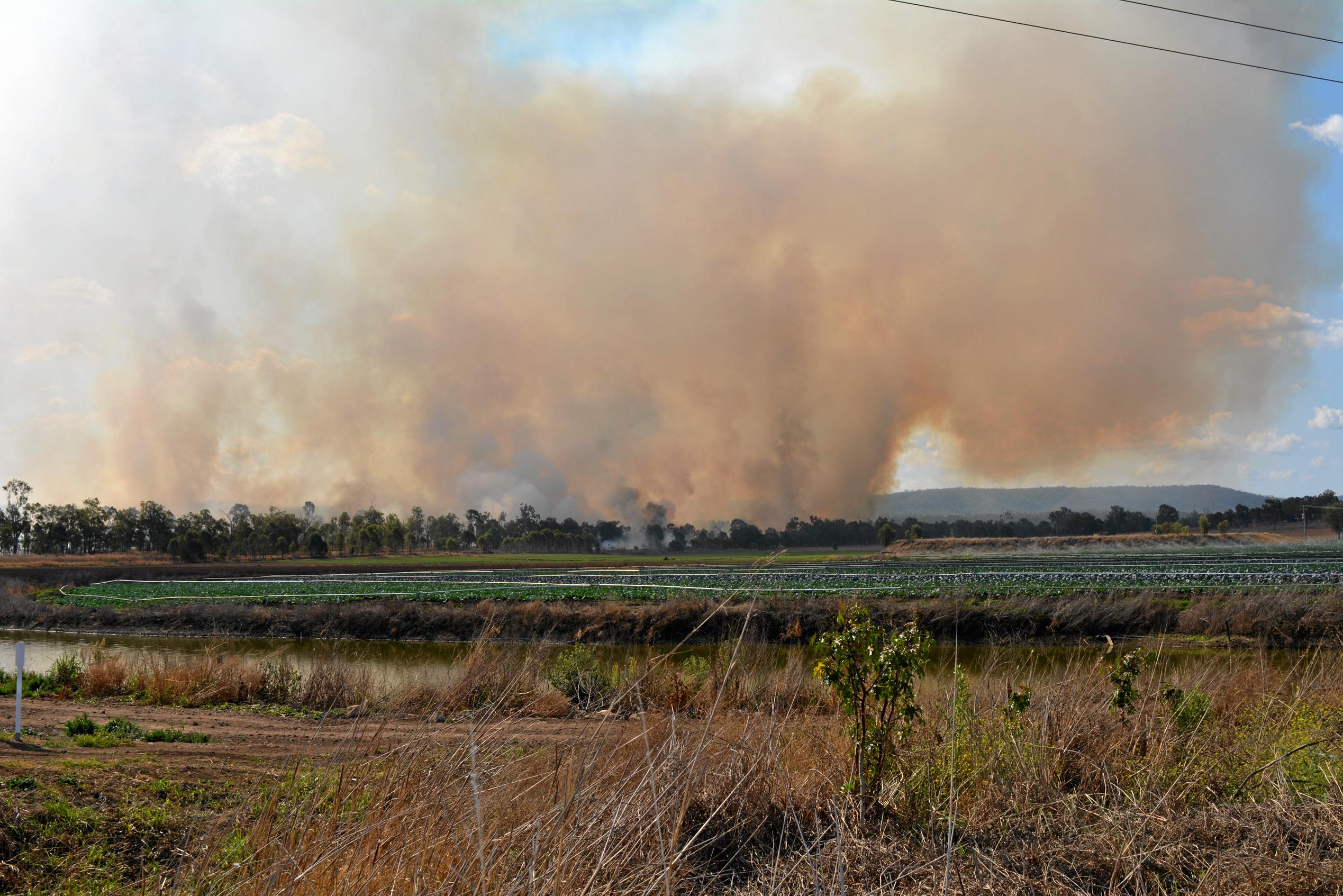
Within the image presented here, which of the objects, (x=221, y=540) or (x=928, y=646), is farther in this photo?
(x=221, y=540)

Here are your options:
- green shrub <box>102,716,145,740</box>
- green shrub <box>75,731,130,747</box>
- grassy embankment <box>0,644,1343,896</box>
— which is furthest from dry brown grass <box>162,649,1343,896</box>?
green shrub <box>102,716,145,740</box>

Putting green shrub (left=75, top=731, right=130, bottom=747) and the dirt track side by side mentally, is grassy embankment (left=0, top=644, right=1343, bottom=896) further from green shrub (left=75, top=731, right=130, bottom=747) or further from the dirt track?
green shrub (left=75, top=731, right=130, bottom=747)

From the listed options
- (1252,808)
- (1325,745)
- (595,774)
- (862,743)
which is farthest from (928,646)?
(1325,745)

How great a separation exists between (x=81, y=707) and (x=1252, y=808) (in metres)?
20.9

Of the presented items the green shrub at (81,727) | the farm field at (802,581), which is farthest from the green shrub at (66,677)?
the farm field at (802,581)

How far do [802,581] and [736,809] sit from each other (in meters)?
44.7

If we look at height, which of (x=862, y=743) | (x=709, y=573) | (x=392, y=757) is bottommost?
(x=709, y=573)

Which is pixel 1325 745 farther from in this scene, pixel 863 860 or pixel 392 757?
pixel 392 757

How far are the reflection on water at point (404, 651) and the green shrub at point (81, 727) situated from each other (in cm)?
622

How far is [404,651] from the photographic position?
32.0 m

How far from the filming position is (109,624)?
4084cm

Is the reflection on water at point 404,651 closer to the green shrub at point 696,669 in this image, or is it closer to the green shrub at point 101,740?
the green shrub at point 696,669

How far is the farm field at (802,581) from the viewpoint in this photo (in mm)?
40812

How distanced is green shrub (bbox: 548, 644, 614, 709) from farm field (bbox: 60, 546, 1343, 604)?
9.14 meters
